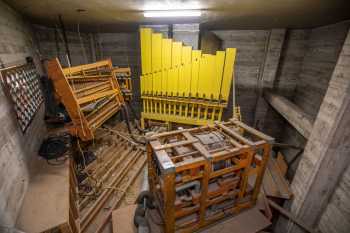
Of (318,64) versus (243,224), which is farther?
(318,64)

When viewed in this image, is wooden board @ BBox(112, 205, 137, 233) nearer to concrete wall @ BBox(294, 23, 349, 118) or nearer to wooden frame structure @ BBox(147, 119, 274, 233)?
wooden frame structure @ BBox(147, 119, 274, 233)

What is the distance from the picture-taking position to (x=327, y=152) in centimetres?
204

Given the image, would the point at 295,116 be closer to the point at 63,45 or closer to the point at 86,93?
the point at 86,93

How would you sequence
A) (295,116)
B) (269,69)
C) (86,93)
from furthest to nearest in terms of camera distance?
(269,69) → (295,116) → (86,93)

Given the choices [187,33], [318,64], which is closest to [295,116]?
[318,64]

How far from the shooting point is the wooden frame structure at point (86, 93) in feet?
7.76

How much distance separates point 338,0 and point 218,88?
6.75 ft

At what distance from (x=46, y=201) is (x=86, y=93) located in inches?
61.9

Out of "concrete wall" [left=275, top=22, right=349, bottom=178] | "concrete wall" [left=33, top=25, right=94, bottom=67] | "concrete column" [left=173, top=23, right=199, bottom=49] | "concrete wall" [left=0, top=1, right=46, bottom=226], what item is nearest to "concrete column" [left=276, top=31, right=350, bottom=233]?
"concrete wall" [left=275, top=22, right=349, bottom=178]

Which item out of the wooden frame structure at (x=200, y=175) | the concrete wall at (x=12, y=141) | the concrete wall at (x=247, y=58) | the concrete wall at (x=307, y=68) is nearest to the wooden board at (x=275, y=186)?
Result: the wooden frame structure at (x=200, y=175)

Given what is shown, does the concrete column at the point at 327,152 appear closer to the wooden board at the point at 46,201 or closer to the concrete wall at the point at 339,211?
the concrete wall at the point at 339,211

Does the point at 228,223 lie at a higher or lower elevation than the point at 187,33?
lower

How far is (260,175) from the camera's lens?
2.25 m

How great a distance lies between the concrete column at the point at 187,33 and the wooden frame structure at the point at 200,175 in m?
2.41
